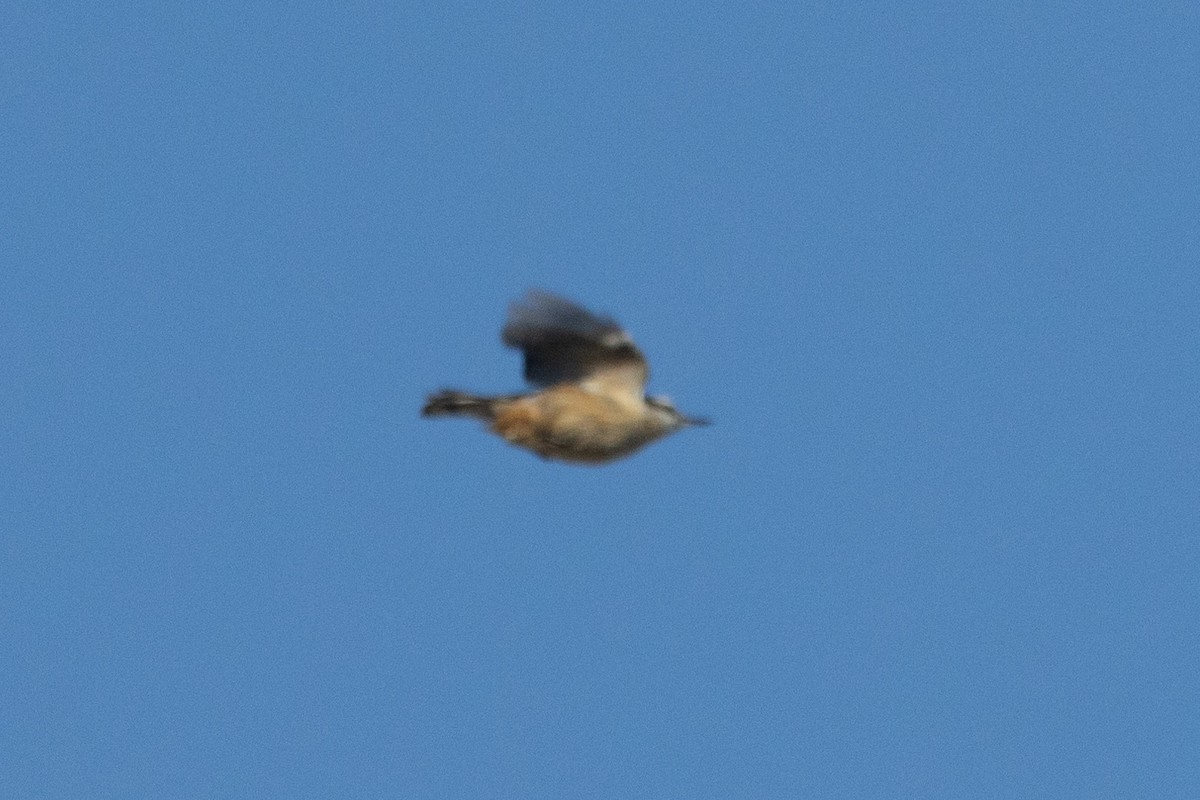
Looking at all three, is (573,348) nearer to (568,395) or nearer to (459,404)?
(568,395)

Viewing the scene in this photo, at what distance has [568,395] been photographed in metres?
31.8

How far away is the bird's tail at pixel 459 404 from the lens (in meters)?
31.9

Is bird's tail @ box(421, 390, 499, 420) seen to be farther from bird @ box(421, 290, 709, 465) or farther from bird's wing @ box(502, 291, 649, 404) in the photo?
bird's wing @ box(502, 291, 649, 404)

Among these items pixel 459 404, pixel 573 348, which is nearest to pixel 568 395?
pixel 573 348

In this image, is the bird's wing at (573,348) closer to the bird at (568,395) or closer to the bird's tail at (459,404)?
the bird at (568,395)

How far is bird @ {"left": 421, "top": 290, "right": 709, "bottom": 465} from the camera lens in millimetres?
31703

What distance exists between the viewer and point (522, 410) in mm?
31734

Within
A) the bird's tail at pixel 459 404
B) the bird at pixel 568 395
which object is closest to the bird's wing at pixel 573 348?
the bird at pixel 568 395

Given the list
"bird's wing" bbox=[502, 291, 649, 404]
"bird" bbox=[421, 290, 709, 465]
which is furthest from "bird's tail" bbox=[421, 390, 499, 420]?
"bird's wing" bbox=[502, 291, 649, 404]

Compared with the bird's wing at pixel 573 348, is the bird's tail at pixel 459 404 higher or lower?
lower

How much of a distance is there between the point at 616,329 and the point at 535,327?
61 cm

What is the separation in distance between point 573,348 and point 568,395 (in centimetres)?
37

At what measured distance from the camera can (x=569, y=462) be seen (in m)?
32.1

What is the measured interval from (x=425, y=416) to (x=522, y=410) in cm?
82
